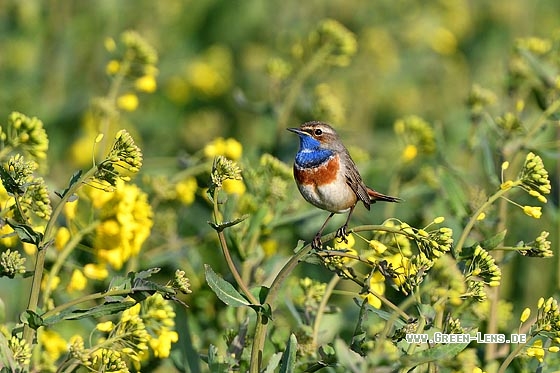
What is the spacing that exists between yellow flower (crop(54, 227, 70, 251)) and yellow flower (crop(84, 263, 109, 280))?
0.11 metres

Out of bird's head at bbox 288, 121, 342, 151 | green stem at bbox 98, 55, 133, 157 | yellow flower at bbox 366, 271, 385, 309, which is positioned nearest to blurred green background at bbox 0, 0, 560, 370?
green stem at bbox 98, 55, 133, 157

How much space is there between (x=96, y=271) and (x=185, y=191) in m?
0.71

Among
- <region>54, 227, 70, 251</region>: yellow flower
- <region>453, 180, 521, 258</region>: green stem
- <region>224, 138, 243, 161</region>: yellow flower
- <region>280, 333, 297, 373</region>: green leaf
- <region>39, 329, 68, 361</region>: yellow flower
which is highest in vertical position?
<region>453, 180, 521, 258</region>: green stem

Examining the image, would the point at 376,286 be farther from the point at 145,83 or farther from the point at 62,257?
the point at 145,83

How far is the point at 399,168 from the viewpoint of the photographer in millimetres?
4258

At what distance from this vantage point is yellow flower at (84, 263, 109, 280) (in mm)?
3189

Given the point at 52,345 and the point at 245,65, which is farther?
the point at 245,65

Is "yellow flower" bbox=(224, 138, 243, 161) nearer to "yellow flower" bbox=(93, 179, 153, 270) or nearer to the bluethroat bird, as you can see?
the bluethroat bird

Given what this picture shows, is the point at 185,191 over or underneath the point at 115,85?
underneath

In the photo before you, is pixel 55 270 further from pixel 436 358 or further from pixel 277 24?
pixel 277 24

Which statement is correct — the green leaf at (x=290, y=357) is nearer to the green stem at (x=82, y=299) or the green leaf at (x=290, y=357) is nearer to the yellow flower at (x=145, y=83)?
the green stem at (x=82, y=299)

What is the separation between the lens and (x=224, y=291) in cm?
242

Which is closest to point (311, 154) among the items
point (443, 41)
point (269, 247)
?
point (269, 247)

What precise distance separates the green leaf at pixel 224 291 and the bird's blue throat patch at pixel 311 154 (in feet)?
2.92
